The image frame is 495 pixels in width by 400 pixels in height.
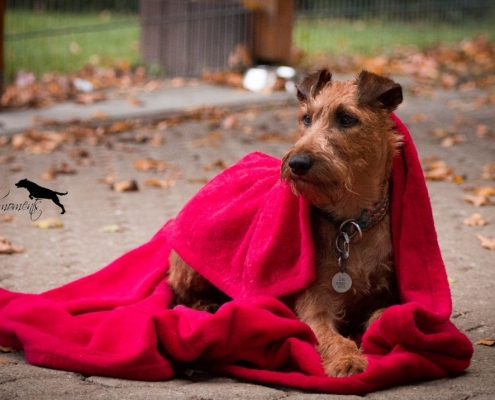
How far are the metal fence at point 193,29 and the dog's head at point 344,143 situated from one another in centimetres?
818

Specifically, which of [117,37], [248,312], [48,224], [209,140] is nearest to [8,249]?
[48,224]

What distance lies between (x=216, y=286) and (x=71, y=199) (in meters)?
3.16

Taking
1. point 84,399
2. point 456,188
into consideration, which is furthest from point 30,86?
point 84,399

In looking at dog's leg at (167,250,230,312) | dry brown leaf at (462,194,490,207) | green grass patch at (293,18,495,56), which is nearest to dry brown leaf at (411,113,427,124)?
dry brown leaf at (462,194,490,207)

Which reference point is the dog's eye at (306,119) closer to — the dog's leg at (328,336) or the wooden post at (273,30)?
the dog's leg at (328,336)

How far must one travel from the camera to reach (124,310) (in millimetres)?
4301

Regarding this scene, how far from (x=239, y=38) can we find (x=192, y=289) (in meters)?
8.50

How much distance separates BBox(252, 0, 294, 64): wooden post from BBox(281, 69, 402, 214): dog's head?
8.55 metres

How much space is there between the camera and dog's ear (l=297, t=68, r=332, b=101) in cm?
434

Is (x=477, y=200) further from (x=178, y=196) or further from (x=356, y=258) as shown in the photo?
(x=356, y=258)

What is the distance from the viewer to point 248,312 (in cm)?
395

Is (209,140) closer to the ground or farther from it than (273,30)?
closer to the ground

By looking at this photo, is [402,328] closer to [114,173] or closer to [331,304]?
[331,304]

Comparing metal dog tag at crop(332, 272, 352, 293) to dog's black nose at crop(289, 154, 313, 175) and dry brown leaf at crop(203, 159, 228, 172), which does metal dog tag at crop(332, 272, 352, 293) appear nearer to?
dog's black nose at crop(289, 154, 313, 175)
